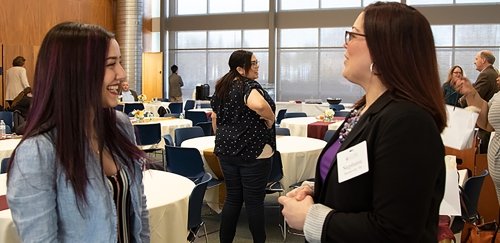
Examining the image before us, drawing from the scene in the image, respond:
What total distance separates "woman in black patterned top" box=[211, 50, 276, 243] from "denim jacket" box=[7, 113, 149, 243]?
1.82 metres

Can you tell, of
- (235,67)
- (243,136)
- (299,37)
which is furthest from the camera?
(299,37)

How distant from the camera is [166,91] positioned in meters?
14.6

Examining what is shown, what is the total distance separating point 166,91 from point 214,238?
1059 centimetres

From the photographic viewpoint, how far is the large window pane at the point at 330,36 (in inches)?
510

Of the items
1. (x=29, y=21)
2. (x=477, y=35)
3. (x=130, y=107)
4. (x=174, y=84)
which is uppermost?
(x=29, y=21)

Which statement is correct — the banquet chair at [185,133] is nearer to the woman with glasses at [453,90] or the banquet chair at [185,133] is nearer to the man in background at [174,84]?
the woman with glasses at [453,90]

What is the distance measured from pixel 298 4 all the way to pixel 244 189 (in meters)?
10.5

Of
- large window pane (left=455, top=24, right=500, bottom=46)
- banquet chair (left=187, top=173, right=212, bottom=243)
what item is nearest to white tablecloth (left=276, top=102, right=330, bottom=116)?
large window pane (left=455, top=24, right=500, bottom=46)

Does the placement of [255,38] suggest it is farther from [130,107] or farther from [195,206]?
[195,206]

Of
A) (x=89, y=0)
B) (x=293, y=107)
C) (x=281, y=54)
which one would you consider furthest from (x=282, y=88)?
(x=89, y=0)

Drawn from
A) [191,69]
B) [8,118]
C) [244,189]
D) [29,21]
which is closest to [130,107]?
[8,118]

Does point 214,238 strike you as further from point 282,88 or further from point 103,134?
point 282,88

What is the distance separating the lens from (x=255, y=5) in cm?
1357

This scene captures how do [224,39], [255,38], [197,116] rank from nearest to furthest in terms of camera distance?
[197,116] → [255,38] → [224,39]
